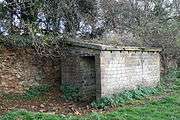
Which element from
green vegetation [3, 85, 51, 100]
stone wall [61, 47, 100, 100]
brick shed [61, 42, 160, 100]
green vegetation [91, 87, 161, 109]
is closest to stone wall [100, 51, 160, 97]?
brick shed [61, 42, 160, 100]

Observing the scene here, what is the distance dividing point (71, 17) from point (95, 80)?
12.3ft

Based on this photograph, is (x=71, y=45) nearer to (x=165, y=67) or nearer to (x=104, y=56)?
(x=104, y=56)

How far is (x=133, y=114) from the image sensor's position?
10422 mm

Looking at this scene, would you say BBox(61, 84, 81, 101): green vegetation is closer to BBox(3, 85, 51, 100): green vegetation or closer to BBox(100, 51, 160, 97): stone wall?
BBox(3, 85, 51, 100): green vegetation

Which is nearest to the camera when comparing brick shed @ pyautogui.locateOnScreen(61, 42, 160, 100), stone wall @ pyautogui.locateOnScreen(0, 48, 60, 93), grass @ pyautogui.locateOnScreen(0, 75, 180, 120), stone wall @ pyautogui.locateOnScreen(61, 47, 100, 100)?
grass @ pyautogui.locateOnScreen(0, 75, 180, 120)

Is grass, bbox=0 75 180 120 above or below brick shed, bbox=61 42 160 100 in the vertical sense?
below

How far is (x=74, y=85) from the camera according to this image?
13.5 metres

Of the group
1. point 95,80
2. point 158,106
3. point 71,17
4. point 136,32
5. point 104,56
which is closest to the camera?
point 158,106

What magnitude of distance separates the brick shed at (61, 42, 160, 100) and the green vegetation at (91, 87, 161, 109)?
0.76 ft

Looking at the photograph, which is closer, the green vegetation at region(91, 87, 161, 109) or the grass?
the grass

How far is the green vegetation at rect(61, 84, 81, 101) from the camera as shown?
42.7 feet

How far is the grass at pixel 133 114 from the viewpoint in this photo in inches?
377

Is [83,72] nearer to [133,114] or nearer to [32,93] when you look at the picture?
[32,93]

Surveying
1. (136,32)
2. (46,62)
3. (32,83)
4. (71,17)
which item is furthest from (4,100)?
(136,32)
